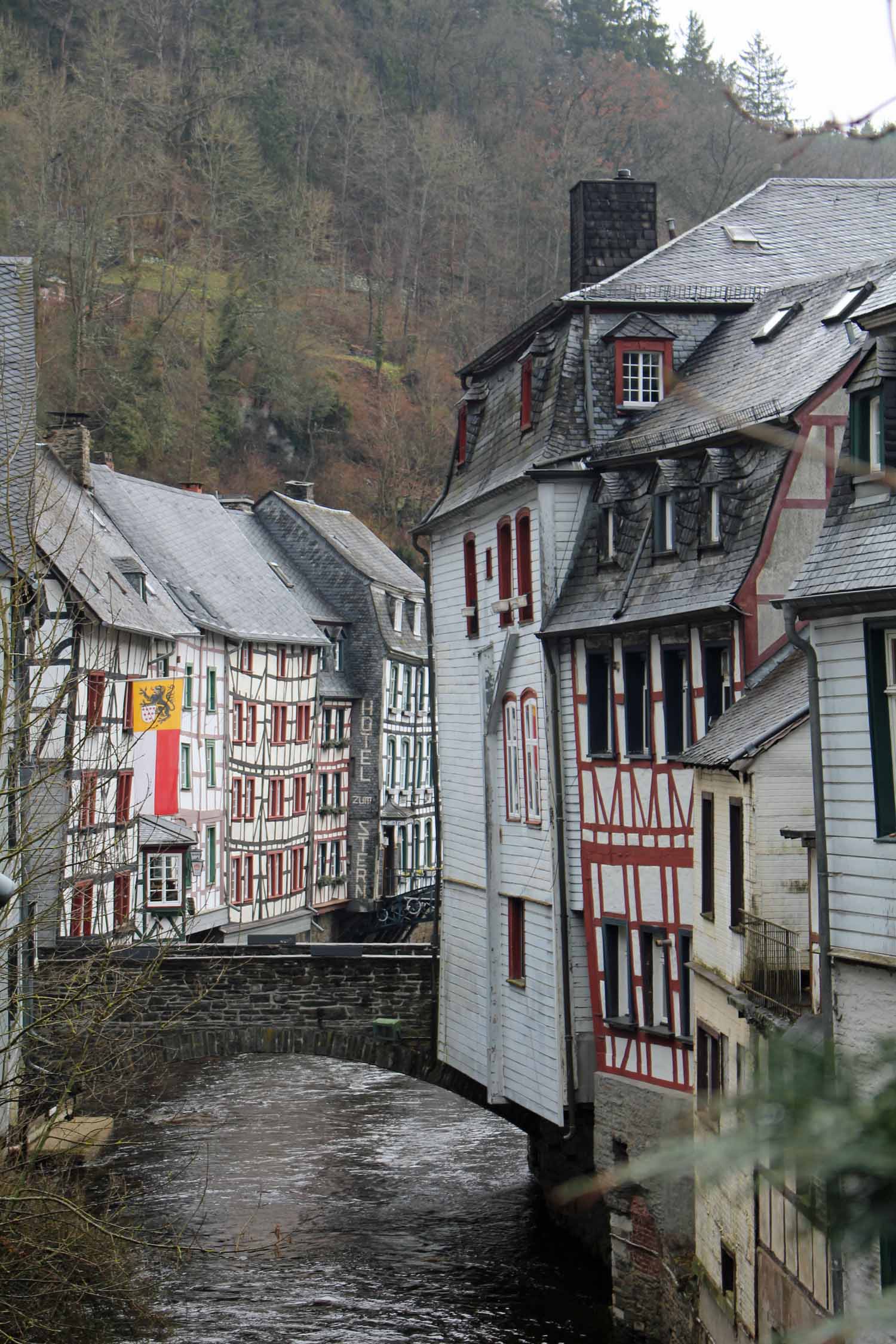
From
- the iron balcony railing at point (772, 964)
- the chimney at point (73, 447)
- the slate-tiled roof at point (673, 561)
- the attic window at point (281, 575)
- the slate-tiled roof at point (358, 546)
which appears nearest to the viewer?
the iron balcony railing at point (772, 964)

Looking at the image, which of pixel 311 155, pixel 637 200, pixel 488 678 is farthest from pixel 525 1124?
pixel 311 155

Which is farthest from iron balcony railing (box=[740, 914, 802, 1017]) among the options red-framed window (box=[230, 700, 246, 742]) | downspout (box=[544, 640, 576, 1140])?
red-framed window (box=[230, 700, 246, 742])

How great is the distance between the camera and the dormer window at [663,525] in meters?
19.2

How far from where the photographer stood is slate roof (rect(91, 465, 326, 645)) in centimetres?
4034

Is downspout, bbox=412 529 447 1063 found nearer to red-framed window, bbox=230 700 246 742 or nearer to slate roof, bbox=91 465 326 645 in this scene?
slate roof, bbox=91 465 326 645

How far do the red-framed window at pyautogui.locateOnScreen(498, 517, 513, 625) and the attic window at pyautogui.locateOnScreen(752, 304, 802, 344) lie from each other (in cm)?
430

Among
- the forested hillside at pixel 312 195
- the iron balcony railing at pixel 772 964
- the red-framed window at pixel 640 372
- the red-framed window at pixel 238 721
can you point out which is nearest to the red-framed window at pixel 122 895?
the red-framed window at pixel 238 721

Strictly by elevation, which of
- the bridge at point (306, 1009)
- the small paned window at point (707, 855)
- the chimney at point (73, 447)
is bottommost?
the bridge at point (306, 1009)

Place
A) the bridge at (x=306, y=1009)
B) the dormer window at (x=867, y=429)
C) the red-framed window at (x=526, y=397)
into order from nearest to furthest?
the dormer window at (x=867, y=429)
the red-framed window at (x=526, y=397)
the bridge at (x=306, y=1009)

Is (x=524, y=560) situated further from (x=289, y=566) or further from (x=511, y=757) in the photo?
(x=289, y=566)

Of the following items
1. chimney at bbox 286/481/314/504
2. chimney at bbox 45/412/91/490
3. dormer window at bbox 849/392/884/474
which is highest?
chimney at bbox 286/481/314/504

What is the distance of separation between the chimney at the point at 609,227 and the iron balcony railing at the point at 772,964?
506 inches

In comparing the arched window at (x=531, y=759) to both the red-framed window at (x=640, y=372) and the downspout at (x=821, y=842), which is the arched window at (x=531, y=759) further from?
the downspout at (x=821, y=842)

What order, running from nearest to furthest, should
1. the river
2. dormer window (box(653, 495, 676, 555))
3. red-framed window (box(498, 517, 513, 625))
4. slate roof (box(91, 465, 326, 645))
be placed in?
dormer window (box(653, 495, 676, 555)), the river, red-framed window (box(498, 517, 513, 625)), slate roof (box(91, 465, 326, 645))
